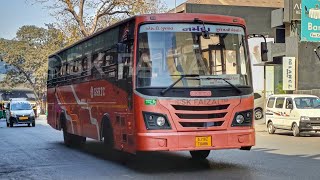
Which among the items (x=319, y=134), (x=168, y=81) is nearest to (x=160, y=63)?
(x=168, y=81)

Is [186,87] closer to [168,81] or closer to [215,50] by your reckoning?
[168,81]

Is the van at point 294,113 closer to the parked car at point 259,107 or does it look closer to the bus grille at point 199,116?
the parked car at point 259,107

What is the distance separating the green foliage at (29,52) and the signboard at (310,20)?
144 ft

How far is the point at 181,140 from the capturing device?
33.4 ft

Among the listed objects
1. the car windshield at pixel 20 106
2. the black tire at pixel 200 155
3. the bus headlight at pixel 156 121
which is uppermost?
the bus headlight at pixel 156 121

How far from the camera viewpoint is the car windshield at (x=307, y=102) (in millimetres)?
22172

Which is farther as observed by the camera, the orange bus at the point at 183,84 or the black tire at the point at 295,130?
the black tire at the point at 295,130

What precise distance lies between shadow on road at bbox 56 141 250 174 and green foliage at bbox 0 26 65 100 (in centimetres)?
5243

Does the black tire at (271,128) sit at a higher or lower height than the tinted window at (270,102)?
lower

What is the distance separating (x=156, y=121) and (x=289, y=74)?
73.3ft

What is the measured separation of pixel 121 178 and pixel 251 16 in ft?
138

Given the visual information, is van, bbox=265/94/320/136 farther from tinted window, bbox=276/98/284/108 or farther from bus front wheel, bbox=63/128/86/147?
bus front wheel, bbox=63/128/86/147

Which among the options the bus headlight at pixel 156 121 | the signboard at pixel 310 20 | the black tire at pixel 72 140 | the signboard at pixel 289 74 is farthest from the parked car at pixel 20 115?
the bus headlight at pixel 156 121

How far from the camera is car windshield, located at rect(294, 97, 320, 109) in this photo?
22.2m
